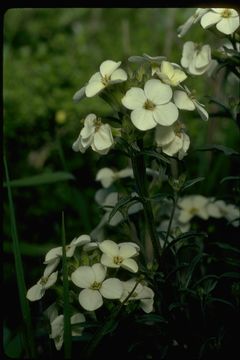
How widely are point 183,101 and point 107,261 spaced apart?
15.6 inches

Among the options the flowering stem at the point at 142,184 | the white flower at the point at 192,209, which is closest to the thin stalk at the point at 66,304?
the flowering stem at the point at 142,184

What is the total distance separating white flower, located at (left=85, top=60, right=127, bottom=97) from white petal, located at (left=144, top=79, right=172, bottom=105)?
0.06m

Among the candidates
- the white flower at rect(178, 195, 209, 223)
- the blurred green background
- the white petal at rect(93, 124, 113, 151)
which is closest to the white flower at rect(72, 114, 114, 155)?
the white petal at rect(93, 124, 113, 151)

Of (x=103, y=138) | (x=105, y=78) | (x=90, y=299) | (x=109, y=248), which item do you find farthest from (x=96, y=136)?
(x=90, y=299)

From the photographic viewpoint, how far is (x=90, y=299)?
137 centimetres

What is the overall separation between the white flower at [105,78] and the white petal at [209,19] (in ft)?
0.87

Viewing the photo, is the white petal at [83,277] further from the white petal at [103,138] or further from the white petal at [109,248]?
the white petal at [103,138]

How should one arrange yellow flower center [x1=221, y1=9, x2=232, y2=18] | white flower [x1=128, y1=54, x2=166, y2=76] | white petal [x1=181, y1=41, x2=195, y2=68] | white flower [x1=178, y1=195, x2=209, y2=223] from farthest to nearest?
1. white flower [x1=178, y1=195, x2=209, y2=223]
2. white petal [x1=181, y1=41, x2=195, y2=68]
3. yellow flower center [x1=221, y1=9, x2=232, y2=18]
4. white flower [x1=128, y1=54, x2=166, y2=76]

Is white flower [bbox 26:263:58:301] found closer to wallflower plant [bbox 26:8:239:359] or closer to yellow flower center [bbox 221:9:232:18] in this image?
wallflower plant [bbox 26:8:239:359]

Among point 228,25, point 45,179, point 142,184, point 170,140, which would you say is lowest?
point 45,179

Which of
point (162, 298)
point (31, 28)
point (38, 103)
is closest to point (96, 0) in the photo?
point (162, 298)

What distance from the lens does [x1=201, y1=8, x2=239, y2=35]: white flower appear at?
1504mm

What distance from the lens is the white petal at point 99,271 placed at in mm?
1405

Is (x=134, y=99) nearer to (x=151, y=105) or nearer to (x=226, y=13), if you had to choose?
(x=151, y=105)
